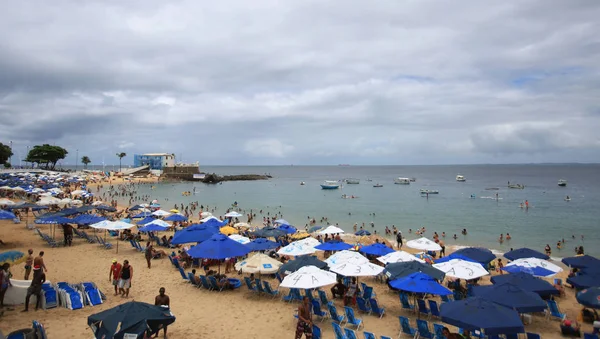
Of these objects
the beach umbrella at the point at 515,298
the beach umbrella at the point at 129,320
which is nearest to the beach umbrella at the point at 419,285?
the beach umbrella at the point at 515,298

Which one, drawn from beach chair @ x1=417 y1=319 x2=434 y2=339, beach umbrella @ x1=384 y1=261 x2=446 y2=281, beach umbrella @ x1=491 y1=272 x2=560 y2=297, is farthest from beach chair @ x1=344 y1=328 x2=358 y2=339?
beach umbrella @ x1=491 y1=272 x2=560 y2=297

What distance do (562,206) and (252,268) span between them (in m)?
53.7

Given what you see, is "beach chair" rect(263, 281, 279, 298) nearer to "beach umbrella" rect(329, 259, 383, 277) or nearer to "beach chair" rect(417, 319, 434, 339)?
"beach umbrella" rect(329, 259, 383, 277)

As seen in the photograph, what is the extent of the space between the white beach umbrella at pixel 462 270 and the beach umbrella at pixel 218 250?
6.63 m

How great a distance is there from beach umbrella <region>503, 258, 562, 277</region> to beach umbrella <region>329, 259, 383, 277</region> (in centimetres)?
543

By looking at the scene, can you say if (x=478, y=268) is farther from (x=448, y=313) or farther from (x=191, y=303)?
(x=191, y=303)

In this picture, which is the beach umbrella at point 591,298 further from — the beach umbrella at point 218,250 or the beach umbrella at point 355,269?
the beach umbrella at point 218,250

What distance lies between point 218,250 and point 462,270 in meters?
7.89

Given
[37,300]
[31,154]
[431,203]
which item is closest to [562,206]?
[431,203]

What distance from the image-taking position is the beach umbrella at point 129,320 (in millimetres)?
6512

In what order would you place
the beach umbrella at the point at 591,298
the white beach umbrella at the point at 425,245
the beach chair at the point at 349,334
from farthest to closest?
the white beach umbrella at the point at 425,245 → the beach umbrella at the point at 591,298 → the beach chair at the point at 349,334

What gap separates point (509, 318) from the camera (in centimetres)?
718

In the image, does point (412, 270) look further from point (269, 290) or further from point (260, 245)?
point (260, 245)

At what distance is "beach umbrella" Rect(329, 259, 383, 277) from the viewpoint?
1095cm
